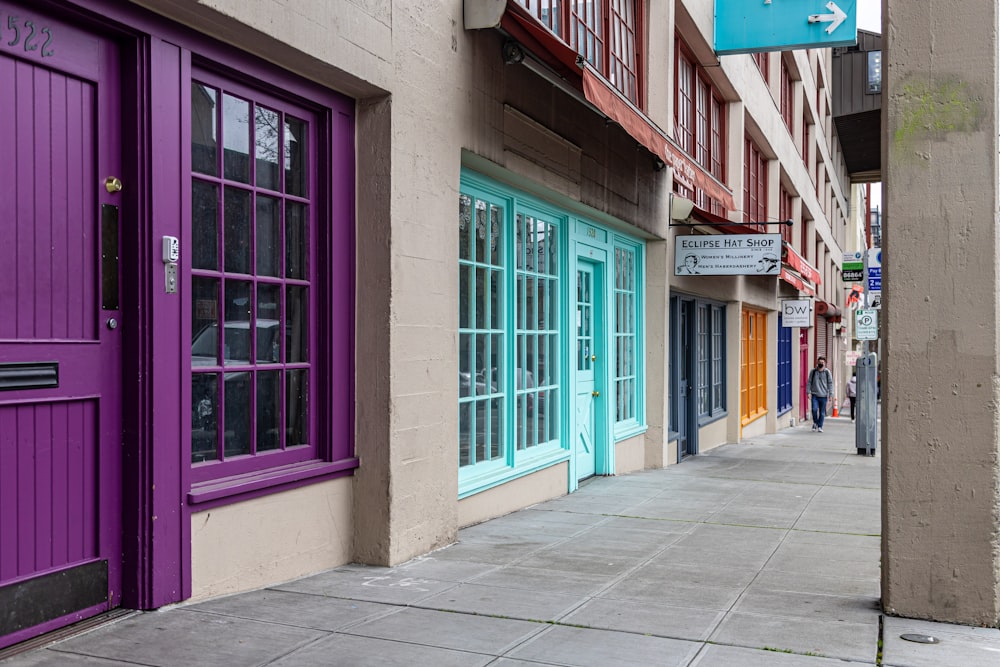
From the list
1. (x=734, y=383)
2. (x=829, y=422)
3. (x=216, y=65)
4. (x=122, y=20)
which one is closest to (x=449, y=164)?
(x=216, y=65)

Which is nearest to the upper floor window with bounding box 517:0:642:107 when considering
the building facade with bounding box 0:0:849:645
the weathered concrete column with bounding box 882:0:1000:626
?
the building facade with bounding box 0:0:849:645

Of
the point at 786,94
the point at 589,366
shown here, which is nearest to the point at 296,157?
the point at 589,366

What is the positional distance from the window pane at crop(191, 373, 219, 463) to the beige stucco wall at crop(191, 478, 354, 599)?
0.31m

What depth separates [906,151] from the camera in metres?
5.43

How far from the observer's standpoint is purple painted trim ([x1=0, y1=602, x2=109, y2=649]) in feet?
13.8

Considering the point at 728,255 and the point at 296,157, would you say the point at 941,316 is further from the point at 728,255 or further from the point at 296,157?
the point at 728,255

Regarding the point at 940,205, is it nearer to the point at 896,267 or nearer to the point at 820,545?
the point at 896,267

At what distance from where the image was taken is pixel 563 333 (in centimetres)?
1012

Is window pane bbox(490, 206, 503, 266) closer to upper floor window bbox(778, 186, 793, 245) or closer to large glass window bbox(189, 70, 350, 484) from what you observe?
large glass window bbox(189, 70, 350, 484)

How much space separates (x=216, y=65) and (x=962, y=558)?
4692 mm

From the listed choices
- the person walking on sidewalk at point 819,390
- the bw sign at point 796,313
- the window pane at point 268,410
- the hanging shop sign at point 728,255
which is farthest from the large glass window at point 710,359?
the window pane at point 268,410

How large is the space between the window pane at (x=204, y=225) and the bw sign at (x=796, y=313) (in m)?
19.9

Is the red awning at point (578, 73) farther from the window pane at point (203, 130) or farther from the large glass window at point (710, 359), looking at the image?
the large glass window at point (710, 359)

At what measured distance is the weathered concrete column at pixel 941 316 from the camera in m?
5.21
